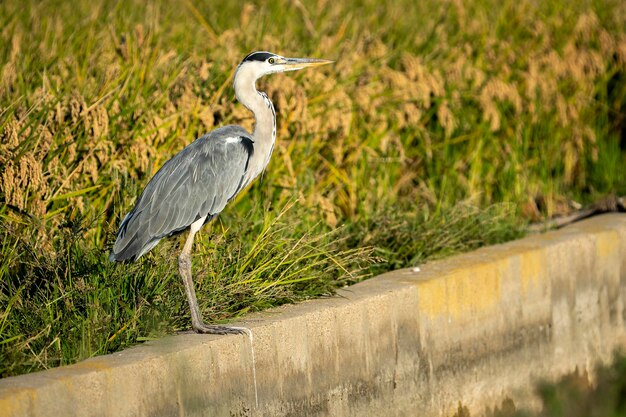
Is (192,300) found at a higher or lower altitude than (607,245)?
higher

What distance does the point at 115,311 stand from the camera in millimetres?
5160

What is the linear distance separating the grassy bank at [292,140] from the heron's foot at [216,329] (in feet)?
0.66

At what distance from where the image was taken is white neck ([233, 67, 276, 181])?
601cm

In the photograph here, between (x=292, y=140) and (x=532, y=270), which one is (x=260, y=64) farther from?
(x=532, y=270)

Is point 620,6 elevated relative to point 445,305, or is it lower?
elevated

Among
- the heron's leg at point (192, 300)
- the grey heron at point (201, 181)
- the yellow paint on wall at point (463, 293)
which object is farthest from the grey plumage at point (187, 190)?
the yellow paint on wall at point (463, 293)

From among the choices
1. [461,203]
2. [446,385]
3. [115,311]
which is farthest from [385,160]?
[115,311]

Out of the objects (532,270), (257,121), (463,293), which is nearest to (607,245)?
(532,270)

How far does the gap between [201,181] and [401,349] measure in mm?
1388

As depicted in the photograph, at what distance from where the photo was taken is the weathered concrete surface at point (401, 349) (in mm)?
4652

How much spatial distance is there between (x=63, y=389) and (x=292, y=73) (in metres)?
3.56

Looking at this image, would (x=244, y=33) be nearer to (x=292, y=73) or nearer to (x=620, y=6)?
(x=292, y=73)

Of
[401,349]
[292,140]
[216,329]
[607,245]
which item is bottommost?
[607,245]

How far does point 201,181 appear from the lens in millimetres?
5738
